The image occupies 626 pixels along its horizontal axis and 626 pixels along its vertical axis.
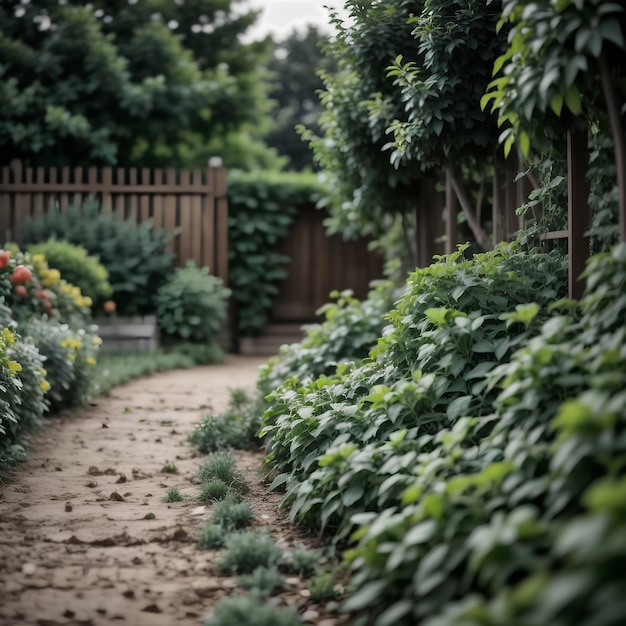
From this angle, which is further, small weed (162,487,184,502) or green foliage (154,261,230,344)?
green foliage (154,261,230,344)

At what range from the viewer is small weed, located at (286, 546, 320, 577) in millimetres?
2758

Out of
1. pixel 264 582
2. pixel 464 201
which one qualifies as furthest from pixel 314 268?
pixel 264 582

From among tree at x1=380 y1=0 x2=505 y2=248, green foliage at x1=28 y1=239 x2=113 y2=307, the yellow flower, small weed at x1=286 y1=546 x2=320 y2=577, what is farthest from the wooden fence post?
green foliage at x1=28 y1=239 x2=113 y2=307

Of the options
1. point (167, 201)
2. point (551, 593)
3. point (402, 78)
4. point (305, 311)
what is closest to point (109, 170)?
point (167, 201)

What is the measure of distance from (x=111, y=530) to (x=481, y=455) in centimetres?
164

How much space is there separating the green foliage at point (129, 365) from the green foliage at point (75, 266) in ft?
2.56

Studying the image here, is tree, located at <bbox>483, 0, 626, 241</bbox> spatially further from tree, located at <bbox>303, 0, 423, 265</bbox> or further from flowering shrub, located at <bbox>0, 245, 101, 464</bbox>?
flowering shrub, located at <bbox>0, 245, 101, 464</bbox>

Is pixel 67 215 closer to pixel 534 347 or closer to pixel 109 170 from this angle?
pixel 109 170

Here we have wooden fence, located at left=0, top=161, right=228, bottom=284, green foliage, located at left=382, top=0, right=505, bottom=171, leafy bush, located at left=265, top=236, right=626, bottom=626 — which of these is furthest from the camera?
wooden fence, located at left=0, top=161, right=228, bottom=284

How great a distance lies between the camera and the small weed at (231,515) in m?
3.20

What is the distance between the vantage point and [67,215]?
9641 millimetres

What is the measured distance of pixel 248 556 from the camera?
2.77 metres

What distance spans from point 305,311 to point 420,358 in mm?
8111

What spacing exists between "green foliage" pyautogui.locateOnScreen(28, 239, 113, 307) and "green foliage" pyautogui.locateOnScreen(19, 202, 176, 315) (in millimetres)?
956
